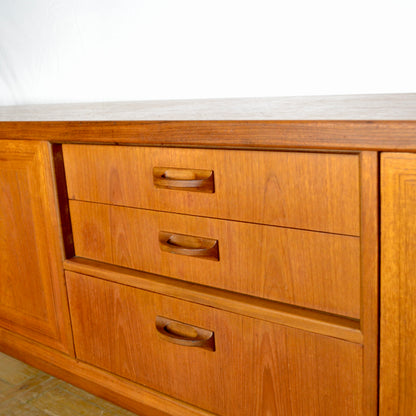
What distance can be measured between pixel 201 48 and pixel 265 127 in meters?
0.84

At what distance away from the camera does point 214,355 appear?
1079 mm

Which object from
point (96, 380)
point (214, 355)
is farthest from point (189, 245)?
point (96, 380)

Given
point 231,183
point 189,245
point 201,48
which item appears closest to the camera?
point 231,183

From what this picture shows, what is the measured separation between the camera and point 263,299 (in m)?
1.01

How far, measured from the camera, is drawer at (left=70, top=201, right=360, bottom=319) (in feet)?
2.98

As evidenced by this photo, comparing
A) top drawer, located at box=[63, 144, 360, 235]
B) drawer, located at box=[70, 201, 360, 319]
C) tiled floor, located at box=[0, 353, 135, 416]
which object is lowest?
tiled floor, located at box=[0, 353, 135, 416]

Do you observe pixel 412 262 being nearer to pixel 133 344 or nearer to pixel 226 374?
pixel 226 374

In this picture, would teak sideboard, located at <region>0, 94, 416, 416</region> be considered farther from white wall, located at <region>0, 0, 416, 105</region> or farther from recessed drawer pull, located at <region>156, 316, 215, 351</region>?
white wall, located at <region>0, 0, 416, 105</region>

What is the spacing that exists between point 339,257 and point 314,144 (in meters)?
0.20

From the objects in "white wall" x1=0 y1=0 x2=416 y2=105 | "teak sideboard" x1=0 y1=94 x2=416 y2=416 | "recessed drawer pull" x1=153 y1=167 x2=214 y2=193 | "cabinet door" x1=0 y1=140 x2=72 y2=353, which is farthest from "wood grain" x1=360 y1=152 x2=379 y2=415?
"cabinet door" x1=0 y1=140 x2=72 y2=353

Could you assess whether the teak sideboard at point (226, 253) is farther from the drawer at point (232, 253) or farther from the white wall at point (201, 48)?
the white wall at point (201, 48)

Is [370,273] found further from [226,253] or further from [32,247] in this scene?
[32,247]

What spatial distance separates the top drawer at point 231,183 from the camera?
874mm

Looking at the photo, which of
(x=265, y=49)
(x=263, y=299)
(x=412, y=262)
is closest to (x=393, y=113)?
(x=412, y=262)
